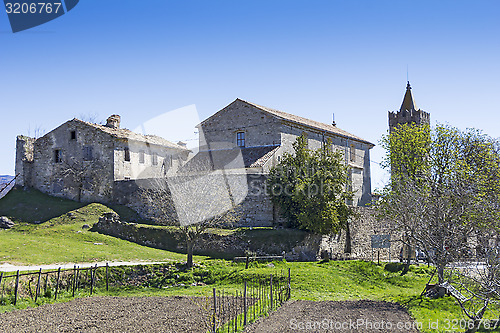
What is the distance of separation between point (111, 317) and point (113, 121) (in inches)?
1303

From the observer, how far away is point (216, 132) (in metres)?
44.1

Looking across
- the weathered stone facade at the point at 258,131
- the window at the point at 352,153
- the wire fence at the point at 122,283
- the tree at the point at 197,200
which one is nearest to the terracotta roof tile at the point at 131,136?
the weathered stone facade at the point at 258,131

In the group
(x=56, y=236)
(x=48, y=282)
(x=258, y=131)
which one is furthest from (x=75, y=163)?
(x=48, y=282)

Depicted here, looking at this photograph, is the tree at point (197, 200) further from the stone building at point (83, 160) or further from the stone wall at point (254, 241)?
the stone building at point (83, 160)

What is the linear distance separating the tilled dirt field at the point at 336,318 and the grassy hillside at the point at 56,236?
43.9 ft

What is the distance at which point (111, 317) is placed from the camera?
1620 cm

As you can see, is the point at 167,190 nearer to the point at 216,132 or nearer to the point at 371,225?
the point at 216,132

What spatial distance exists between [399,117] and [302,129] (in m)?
20.0

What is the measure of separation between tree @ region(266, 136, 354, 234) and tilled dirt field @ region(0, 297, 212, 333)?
1452 cm

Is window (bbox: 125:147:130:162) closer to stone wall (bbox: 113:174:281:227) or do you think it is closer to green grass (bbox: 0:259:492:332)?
stone wall (bbox: 113:174:281:227)

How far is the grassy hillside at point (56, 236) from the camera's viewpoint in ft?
84.8

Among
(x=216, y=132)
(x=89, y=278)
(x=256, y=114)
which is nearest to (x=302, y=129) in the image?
(x=256, y=114)

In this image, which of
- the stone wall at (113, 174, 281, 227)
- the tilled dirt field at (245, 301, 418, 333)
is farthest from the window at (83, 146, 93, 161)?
the tilled dirt field at (245, 301, 418, 333)

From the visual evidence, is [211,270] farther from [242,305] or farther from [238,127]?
[238,127]
